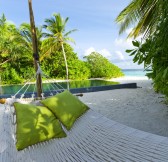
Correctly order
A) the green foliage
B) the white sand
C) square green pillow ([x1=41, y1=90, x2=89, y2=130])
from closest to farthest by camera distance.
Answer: square green pillow ([x1=41, y1=90, x2=89, y2=130]) < the white sand < the green foliage

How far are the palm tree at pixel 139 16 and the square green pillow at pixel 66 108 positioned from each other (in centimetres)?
307

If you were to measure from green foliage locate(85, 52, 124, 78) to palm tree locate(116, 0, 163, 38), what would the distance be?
9.63 m

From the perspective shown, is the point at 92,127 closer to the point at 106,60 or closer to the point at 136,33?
the point at 136,33

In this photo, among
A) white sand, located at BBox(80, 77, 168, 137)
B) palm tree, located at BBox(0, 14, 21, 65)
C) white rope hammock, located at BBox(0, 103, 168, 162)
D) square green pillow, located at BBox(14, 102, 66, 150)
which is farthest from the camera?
palm tree, located at BBox(0, 14, 21, 65)

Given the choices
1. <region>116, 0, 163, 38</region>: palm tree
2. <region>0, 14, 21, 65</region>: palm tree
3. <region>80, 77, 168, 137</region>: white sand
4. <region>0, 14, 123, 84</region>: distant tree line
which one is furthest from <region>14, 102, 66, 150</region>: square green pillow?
<region>0, 14, 21, 65</region>: palm tree

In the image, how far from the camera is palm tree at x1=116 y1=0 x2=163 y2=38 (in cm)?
509

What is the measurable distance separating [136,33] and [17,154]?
502 cm

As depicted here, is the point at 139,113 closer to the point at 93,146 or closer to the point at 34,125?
the point at 93,146

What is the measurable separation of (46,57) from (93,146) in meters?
13.4

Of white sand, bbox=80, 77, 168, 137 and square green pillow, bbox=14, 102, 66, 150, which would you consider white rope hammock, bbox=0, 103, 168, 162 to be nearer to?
square green pillow, bbox=14, 102, 66, 150

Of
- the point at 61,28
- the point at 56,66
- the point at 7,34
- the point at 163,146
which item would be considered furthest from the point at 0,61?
the point at 163,146

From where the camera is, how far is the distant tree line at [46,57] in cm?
1270

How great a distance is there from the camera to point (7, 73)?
13.9 m

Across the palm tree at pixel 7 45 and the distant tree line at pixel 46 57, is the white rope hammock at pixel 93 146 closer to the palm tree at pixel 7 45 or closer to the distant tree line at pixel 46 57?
the distant tree line at pixel 46 57
